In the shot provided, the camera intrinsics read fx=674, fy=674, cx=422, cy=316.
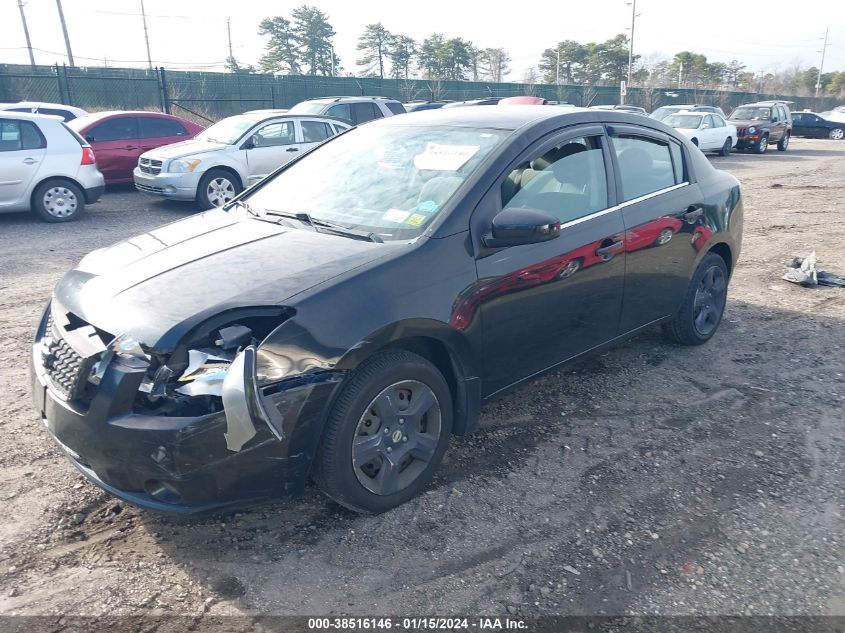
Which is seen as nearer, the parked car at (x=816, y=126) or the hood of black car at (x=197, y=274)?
the hood of black car at (x=197, y=274)

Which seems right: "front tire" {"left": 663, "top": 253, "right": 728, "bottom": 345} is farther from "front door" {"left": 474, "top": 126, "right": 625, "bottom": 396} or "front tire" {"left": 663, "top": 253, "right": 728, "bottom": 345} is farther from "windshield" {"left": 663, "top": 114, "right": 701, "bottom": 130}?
"windshield" {"left": 663, "top": 114, "right": 701, "bottom": 130}

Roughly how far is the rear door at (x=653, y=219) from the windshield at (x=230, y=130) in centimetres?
870

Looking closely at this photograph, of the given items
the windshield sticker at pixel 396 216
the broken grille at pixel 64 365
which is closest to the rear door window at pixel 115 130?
the broken grille at pixel 64 365

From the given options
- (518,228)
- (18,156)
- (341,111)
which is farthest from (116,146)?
(518,228)

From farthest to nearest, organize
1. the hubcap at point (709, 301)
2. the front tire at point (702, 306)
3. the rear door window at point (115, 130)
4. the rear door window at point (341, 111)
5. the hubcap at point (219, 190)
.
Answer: the rear door window at point (341, 111) < the rear door window at point (115, 130) < the hubcap at point (219, 190) < the hubcap at point (709, 301) < the front tire at point (702, 306)

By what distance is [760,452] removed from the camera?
3854 millimetres

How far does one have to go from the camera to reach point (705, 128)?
2156 centimetres

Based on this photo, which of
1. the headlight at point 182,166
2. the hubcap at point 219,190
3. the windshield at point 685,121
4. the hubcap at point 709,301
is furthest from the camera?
the windshield at point 685,121

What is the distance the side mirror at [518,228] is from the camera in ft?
11.0

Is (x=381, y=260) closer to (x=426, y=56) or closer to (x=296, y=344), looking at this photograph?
(x=296, y=344)

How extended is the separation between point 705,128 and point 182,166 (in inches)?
671

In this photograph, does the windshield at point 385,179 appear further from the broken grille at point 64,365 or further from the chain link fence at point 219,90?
the chain link fence at point 219,90

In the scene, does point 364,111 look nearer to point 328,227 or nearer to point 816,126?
point 328,227

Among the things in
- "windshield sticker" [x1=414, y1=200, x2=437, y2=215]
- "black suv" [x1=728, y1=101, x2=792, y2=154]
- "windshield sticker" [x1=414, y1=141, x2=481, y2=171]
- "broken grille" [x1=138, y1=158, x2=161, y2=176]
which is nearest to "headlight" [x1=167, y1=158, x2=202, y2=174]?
"broken grille" [x1=138, y1=158, x2=161, y2=176]
